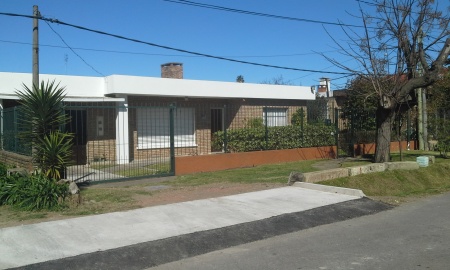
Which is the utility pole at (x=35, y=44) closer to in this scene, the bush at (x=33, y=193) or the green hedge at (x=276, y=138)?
the bush at (x=33, y=193)

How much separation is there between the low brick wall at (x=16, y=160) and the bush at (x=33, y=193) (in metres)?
→ 1.57

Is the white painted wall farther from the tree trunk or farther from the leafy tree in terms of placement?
the leafy tree

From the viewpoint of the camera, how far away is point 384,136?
1475cm

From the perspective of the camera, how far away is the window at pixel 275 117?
17253 millimetres

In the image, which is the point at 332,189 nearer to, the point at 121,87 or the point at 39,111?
the point at 39,111

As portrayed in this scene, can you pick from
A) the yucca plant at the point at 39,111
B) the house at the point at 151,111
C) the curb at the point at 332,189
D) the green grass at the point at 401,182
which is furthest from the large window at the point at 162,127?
the green grass at the point at 401,182

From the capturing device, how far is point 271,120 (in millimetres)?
17891

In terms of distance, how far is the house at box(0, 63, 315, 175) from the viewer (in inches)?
646

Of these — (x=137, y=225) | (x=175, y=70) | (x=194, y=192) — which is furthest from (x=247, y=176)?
(x=175, y=70)

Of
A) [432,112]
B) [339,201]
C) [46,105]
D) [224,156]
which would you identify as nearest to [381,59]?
[224,156]

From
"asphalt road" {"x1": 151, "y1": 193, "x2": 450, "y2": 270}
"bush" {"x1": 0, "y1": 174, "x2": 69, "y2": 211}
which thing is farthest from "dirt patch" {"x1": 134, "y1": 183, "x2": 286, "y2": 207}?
"asphalt road" {"x1": 151, "y1": 193, "x2": 450, "y2": 270}

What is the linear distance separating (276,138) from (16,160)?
917 centimetres

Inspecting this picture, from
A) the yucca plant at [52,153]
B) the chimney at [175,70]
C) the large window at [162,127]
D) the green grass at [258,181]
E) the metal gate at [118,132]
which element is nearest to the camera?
the green grass at [258,181]

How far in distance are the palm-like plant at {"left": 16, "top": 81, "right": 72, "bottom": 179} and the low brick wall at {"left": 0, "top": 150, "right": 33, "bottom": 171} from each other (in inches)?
34.4
